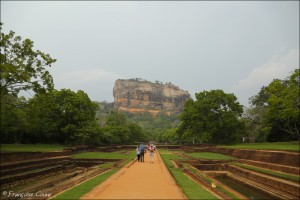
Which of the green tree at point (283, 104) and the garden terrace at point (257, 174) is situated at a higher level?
the green tree at point (283, 104)

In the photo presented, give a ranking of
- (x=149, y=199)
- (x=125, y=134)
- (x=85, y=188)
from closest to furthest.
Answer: (x=149, y=199), (x=85, y=188), (x=125, y=134)

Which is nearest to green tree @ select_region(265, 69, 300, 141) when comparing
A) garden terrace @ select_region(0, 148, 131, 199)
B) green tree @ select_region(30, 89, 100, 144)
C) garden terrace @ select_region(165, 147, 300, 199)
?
garden terrace @ select_region(165, 147, 300, 199)

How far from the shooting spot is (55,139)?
42.8 metres

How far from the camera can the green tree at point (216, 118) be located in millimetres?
41250

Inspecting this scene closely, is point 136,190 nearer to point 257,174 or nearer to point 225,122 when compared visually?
point 257,174

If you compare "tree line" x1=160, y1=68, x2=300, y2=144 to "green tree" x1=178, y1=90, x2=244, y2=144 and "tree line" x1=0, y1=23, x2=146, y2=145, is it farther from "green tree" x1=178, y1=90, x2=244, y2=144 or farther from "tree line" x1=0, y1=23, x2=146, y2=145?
"tree line" x1=0, y1=23, x2=146, y2=145

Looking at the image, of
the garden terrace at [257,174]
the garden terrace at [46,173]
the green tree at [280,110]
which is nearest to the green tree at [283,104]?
the green tree at [280,110]

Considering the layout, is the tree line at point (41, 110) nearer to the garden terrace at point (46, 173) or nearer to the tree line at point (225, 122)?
the garden terrace at point (46, 173)

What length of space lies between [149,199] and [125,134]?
172 feet

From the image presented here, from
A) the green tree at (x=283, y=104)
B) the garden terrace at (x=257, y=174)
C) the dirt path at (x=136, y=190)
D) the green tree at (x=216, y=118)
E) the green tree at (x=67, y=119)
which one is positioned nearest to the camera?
the dirt path at (x=136, y=190)

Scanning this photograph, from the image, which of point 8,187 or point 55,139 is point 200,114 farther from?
point 8,187

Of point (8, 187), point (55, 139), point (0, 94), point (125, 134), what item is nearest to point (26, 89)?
point (0, 94)

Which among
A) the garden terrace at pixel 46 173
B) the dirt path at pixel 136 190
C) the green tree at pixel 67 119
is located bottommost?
the garden terrace at pixel 46 173

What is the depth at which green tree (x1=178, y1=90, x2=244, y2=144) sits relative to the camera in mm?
41250
